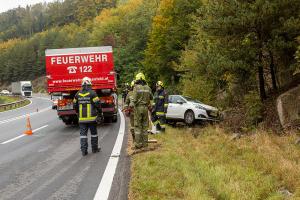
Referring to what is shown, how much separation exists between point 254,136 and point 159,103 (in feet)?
11.5

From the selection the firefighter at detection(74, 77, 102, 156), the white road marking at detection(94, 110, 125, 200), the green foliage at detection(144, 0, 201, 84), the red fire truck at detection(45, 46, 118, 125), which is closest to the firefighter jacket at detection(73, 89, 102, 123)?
the firefighter at detection(74, 77, 102, 156)

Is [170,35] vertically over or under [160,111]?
over

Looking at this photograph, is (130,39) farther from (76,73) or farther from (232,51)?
(232,51)

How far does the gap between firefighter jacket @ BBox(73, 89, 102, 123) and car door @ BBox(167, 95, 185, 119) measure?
715cm

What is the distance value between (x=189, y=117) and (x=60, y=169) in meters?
9.04

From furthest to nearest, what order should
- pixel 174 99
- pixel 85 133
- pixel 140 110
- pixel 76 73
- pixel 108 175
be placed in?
pixel 174 99
pixel 76 73
pixel 140 110
pixel 85 133
pixel 108 175

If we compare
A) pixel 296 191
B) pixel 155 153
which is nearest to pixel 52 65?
pixel 155 153

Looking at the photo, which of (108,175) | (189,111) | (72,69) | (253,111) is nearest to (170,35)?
(189,111)

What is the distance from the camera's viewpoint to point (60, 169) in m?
7.98

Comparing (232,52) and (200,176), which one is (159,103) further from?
(200,176)

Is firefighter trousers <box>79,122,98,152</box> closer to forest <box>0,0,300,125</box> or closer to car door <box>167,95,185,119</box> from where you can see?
forest <box>0,0,300,125</box>

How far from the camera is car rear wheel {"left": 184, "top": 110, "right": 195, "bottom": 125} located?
53.0 feet

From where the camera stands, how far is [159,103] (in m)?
13.7

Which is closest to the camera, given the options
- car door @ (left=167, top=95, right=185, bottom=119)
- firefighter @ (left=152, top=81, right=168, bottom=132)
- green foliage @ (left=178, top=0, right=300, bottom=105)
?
firefighter @ (left=152, top=81, right=168, bottom=132)
